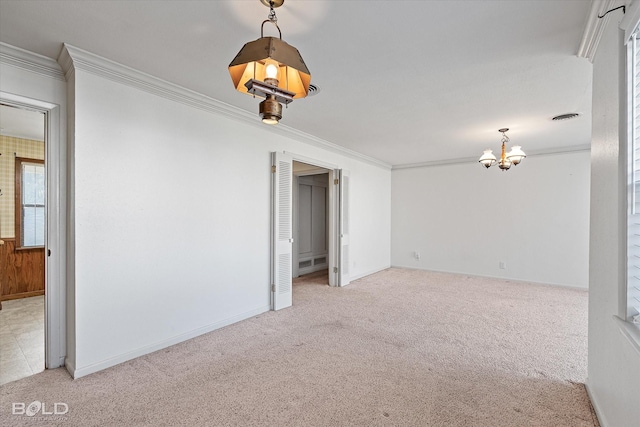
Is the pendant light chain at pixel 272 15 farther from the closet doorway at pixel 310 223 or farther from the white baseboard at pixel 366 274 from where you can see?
the white baseboard at pixel 366 274

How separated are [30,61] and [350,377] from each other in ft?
11.2

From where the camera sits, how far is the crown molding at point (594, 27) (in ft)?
5.40

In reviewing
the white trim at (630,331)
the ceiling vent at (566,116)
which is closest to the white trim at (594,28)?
the white trim at (630,331)

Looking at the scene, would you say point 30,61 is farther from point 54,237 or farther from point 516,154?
point 516,154

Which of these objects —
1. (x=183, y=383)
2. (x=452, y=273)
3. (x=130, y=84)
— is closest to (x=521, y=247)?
(x=452, y=273)

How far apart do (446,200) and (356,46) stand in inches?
200

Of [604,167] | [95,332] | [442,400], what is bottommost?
[442,400]

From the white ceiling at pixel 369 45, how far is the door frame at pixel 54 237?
0.56m

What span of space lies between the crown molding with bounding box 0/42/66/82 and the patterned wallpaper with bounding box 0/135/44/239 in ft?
10.9

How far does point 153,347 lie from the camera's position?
2779 millimetres

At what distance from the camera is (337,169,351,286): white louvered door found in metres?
5.38

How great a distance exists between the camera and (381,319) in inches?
145

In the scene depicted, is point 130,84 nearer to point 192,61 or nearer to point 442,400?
point 192,61

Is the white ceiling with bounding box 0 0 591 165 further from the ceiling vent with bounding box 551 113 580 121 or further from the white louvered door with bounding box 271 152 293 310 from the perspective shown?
the white louvered door with bounding box 271 152 293 310
